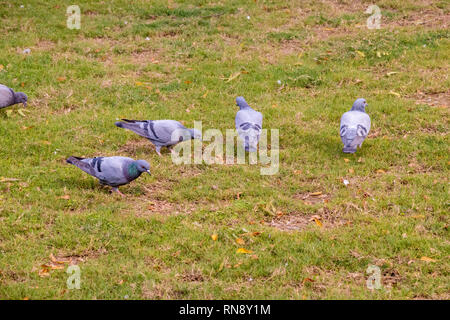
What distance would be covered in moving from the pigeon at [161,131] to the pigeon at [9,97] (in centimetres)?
213

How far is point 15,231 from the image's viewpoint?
626 cm

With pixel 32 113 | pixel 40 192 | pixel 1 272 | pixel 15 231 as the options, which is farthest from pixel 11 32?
pixel 1 272

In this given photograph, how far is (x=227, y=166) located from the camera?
26.2 feet

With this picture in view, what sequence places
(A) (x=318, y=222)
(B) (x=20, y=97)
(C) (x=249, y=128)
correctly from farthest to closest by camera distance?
(B) (x=20, y=97)
(C) (x=249, y=128)
(A) (x=318, y=222)

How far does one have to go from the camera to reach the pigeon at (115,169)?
6984mm

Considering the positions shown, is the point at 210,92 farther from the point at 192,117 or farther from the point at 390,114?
the point at 390,114

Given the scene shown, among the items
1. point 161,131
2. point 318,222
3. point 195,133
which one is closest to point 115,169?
point 161,131

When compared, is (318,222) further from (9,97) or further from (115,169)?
(9,97)

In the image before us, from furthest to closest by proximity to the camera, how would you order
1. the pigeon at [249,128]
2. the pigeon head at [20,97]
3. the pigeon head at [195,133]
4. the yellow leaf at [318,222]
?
the pigeon head at [20,97] → the pigeon head at [195,133] → the pigeon at [249,128] → the yellow leaf at [318,222]

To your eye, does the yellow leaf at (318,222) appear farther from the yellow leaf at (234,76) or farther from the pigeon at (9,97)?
the pigeon at (9,97)

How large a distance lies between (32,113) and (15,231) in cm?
371

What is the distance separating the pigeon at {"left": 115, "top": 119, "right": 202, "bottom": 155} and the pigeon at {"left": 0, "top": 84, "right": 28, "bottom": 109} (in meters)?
2.13

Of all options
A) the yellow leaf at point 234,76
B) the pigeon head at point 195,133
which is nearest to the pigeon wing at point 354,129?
the pigeon head at point 195,133

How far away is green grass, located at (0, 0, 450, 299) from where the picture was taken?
5645 mm
